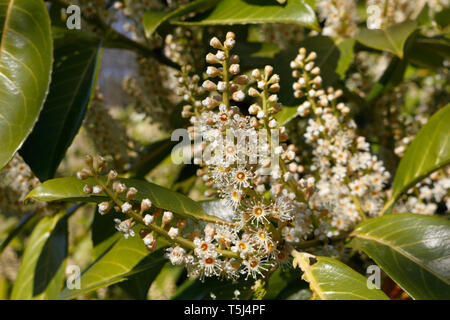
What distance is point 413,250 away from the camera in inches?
37.7

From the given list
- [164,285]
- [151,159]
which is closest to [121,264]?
[151,159]

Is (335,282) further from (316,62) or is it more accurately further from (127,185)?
(316,62)

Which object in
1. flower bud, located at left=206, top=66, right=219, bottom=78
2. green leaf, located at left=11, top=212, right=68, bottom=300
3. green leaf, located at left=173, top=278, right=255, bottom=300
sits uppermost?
flower bud, located at left=206, top=66, right=219, bottom=78

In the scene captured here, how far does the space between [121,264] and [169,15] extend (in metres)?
0.62

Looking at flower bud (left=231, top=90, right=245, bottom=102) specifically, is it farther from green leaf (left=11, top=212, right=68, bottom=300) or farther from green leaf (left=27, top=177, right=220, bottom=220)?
green leaf (left=11, top=212, right=68, bottom=300)

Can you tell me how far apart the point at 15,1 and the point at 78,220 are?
1838 millimetres

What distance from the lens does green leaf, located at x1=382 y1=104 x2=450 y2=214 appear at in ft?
3.77

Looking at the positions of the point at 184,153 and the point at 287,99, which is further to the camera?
the point at 184,153

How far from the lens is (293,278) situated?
125 centimetres

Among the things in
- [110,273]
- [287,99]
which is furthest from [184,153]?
[110,273]

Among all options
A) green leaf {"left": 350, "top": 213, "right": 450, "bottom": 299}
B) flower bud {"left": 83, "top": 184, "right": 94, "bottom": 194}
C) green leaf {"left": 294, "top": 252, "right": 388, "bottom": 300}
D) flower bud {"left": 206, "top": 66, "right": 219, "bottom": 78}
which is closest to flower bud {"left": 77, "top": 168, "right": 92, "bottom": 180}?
flower bud {"left": 83, "top": 184, "right": 94, "bottom": 194}

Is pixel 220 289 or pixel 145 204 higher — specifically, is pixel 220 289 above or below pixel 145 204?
below

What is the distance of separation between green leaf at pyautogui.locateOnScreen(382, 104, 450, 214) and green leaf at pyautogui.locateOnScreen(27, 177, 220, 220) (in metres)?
0.55

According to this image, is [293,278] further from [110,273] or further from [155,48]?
[155,48]
